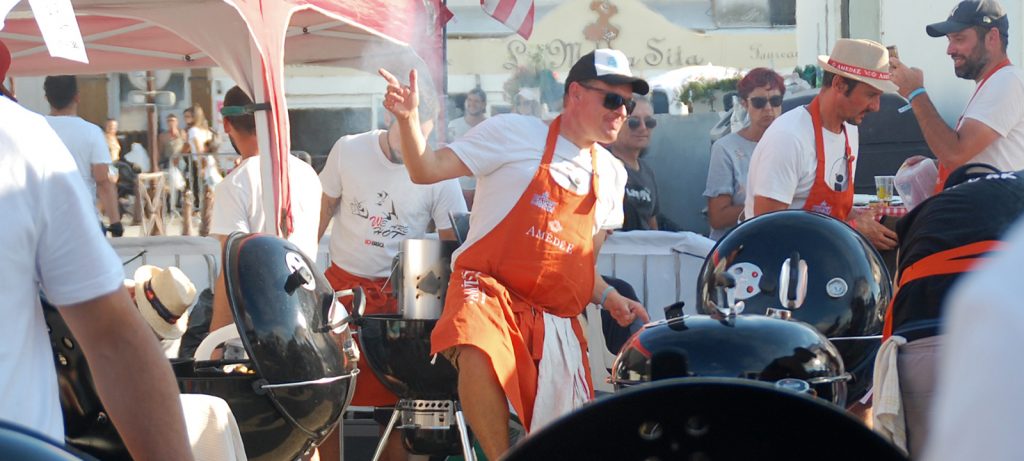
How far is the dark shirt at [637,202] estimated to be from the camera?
7445 millimetres

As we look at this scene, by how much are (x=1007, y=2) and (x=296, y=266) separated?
6373mm

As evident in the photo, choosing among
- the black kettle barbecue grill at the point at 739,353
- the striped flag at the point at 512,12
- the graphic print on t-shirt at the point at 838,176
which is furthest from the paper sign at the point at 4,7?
the striped flag at the point at 512,12

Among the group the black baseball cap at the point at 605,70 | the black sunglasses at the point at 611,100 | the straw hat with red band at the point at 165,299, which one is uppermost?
the black baseball cap at the point at 605,70

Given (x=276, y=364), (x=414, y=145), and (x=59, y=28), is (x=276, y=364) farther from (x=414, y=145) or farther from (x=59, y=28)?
(x=59, y=28)

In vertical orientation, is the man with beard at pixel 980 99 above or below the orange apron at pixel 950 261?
above

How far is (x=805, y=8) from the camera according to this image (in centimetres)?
1226

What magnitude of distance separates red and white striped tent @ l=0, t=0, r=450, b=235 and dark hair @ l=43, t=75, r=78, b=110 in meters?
0.39

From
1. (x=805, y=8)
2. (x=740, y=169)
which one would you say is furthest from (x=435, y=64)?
(x=805, y=8)

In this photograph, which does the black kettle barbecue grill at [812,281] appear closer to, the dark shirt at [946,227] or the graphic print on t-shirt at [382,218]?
the dark shirt at [946,227]

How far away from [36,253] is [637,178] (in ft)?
19.0

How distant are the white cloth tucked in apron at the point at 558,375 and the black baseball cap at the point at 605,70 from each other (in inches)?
35.6

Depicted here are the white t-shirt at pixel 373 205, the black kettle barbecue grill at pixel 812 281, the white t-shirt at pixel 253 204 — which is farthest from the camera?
the white t-shirt at pixel 373 205

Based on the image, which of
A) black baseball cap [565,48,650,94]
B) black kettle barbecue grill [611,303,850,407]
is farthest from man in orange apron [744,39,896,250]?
black kettle barbecue grill [611,303,850,407]

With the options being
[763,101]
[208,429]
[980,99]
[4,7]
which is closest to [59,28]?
[4,7]
